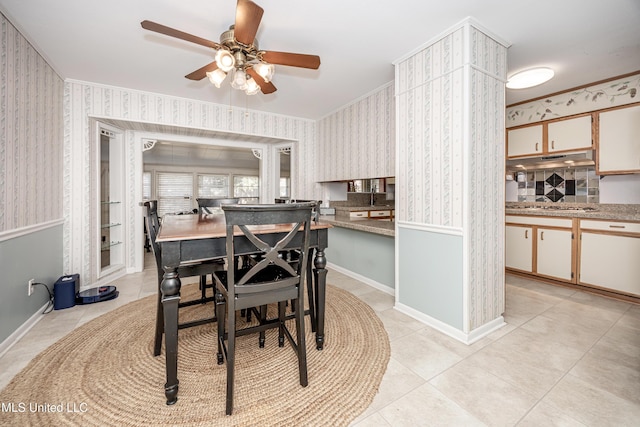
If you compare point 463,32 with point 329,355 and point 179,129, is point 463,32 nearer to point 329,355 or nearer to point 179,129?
point 329,355

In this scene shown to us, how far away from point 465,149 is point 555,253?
2417mm

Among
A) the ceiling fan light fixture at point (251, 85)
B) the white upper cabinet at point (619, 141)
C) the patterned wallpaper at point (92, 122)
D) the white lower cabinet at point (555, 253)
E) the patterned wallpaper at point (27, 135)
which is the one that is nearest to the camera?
the patterned wallpaper at point (27, 135)

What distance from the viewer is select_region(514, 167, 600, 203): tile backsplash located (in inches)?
134

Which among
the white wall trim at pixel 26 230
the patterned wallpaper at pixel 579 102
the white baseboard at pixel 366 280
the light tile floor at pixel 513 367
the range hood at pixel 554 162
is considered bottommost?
the light tile floor at pixel 513 367

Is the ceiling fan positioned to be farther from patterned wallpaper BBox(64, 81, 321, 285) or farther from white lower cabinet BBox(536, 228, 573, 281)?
white lower cabinet BBox(536, 228, 573, 281)

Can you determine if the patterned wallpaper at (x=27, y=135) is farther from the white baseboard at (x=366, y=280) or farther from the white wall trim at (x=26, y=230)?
the white baseboard at (x=366, y=280)

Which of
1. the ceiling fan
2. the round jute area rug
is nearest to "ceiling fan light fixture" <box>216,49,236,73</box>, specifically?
the ceiling fan

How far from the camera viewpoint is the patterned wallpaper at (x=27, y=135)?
1929 millimetres

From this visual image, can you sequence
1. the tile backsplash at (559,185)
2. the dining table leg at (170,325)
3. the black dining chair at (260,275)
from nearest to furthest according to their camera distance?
the black dining chair at (260,275)
the dining table leg at (170,325)
the tile backsplash at (559,185)

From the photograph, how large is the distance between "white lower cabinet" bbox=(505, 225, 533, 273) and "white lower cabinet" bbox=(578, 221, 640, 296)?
1.65 feet

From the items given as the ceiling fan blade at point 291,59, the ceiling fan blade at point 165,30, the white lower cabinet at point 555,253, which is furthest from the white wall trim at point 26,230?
the white lower cabinet at point 555,253

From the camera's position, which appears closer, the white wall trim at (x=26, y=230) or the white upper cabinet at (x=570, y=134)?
the white wall trim at (x=26, y=230)

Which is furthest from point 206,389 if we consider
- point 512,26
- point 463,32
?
point 512,26

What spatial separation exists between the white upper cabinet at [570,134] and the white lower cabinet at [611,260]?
0.94 metres
